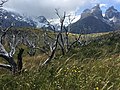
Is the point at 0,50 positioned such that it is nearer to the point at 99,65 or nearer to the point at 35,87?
the point at 99,65

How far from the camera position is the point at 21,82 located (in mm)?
5156

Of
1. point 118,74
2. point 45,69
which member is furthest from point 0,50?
point 118,74

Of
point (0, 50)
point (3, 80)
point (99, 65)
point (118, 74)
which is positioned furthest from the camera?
point (0, 50)

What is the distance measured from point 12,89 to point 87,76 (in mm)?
1313

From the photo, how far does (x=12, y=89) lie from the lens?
4988 millimetres

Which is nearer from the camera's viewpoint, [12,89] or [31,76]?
[12,89]

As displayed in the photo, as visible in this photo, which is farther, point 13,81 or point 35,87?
point 13,81

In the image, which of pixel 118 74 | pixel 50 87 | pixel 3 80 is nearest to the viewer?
pixel 50 87

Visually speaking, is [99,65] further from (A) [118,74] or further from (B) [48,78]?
(B) [48,78]

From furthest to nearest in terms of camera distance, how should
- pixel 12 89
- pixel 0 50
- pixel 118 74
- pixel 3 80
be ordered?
pixel 0 50 → pixel 3 80 → pixel 118 74 → pixel 12 89

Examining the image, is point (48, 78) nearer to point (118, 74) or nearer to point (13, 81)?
point (13, 81)

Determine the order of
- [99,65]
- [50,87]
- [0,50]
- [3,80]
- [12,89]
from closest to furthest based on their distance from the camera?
[50,87], [12,89], [3,80], [99,65], [0,50]

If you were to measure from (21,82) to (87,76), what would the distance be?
1.15 meters

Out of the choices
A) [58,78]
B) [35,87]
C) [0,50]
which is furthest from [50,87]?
[0,50]
